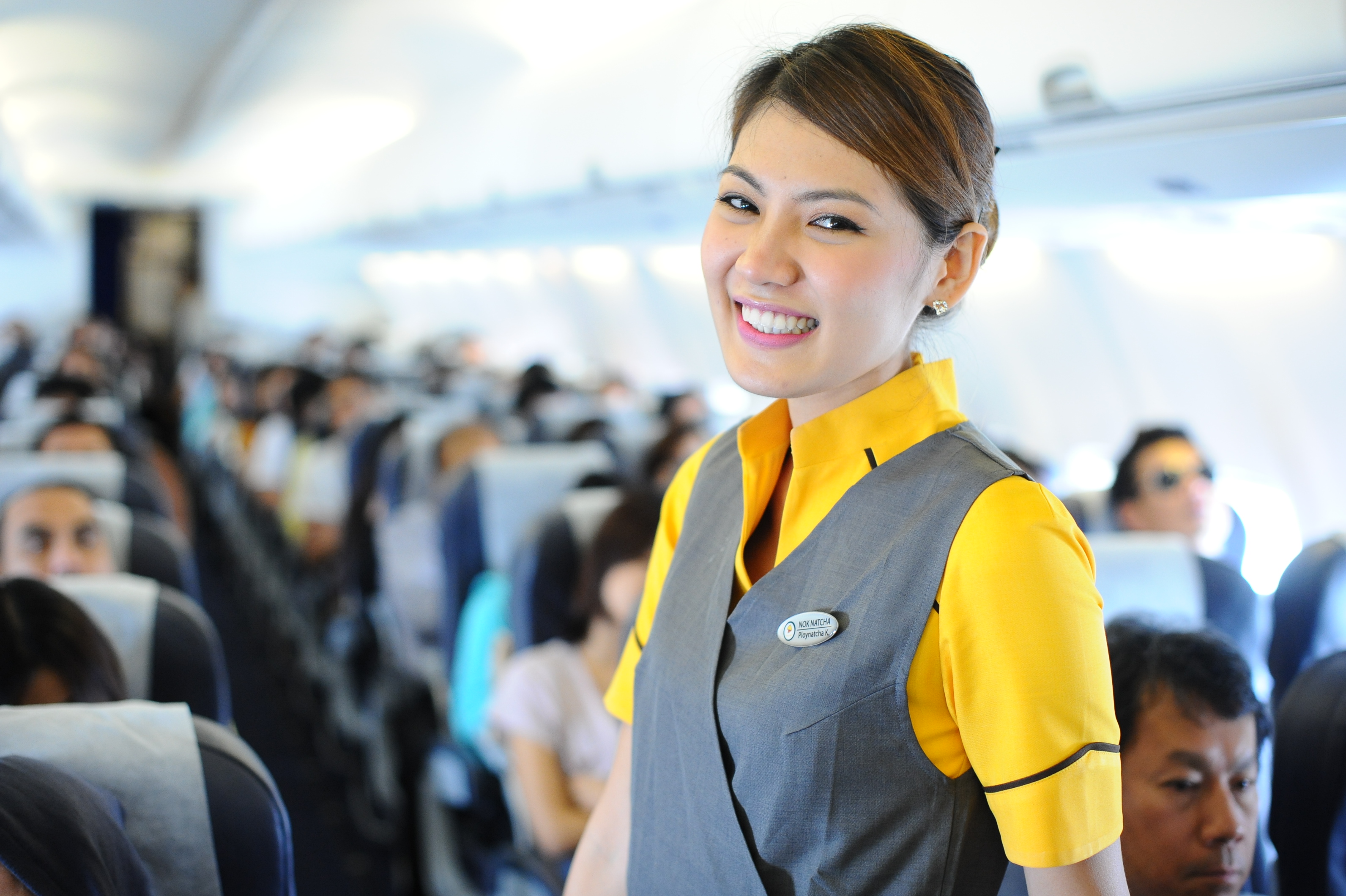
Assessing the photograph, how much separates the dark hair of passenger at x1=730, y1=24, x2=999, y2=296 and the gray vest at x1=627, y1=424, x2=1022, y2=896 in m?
0.23

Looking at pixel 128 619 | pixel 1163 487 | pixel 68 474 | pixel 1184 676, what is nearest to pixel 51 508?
pixel 68 474

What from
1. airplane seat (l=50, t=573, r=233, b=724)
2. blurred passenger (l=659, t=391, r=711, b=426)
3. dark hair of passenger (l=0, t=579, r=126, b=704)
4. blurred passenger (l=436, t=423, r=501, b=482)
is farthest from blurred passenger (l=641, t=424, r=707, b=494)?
dark hair of passenger (l=0, t=579, r=126, b=704)

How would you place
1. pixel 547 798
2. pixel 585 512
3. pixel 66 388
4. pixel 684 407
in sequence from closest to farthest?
1. pixel 547 798
2. pixel 585 512
3. pixel 66 388
4. pixel 684 407

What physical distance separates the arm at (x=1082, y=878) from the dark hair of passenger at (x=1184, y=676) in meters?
0.59

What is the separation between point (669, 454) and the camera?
13.9ft

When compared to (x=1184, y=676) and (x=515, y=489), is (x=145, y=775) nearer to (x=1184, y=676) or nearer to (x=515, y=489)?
(x=1184, y=676)

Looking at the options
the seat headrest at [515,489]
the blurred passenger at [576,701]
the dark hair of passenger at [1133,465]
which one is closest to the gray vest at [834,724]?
the blurred passenger at [576,701]

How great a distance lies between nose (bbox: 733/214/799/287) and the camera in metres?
1.00

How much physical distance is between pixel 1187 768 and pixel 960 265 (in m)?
0.84

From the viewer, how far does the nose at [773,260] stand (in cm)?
100

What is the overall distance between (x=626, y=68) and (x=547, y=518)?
9.46 feet

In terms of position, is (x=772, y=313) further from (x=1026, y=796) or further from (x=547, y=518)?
(x=547, y=518)

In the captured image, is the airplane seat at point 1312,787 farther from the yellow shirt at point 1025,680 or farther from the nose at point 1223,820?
the yellow shirt at point 1025,680

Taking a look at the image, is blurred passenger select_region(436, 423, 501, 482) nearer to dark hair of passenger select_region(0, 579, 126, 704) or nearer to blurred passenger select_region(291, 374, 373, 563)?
blurred passenger select_region(291, 374, 373, 563)
